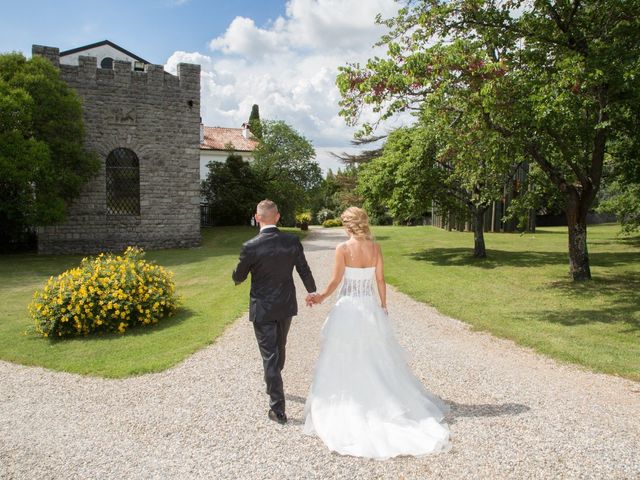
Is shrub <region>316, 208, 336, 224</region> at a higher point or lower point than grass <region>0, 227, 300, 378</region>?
higher

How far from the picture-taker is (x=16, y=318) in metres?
10.8

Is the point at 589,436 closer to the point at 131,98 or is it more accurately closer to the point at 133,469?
the point at 133,469

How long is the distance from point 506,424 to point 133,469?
141 inches

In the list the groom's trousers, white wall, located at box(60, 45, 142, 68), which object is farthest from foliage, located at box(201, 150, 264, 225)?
the groom's trousers

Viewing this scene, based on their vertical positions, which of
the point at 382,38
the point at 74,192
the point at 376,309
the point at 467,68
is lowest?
the point at 376,309

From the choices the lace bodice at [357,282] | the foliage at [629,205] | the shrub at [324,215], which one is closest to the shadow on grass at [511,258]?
the foliage at [629,205]

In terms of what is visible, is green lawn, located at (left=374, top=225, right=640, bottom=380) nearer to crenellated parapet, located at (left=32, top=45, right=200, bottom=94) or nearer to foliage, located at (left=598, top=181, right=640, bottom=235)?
foliage, located at (left=598, top=181, right=640, bottom=235)

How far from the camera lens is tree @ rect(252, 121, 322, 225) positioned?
33.5 m

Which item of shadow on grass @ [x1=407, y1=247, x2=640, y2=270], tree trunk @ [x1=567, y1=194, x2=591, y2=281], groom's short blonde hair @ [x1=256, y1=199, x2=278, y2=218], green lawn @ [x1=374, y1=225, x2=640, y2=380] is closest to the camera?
groom's short blonde hair @ [x1=256, y1=199, x2=278, y2=218]

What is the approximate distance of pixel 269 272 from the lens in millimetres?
5148

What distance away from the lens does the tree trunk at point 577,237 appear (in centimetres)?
1314

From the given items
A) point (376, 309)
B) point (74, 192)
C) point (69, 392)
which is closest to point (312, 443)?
point (376, 309)

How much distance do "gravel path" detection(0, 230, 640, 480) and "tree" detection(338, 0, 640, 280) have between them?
579 centimetres

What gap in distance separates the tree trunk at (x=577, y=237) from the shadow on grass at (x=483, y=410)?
9456 millimetres
